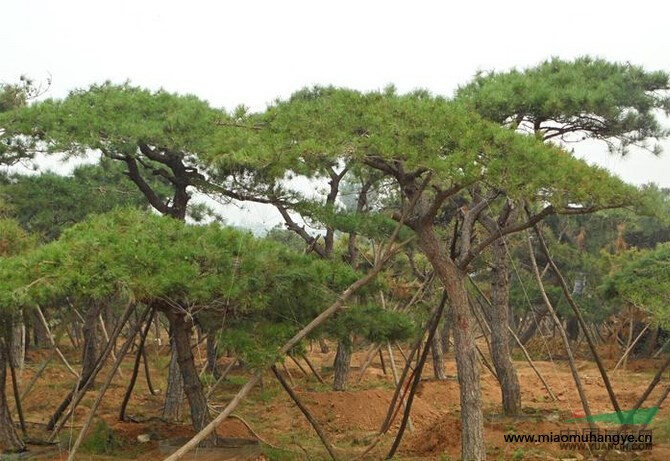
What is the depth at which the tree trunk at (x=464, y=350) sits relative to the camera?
332 inches

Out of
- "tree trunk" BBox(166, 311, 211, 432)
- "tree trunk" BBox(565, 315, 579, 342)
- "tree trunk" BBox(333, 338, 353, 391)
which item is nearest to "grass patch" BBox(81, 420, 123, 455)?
"tree trunk" BBox(166, 311, 211, 432)

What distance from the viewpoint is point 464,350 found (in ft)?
28.8

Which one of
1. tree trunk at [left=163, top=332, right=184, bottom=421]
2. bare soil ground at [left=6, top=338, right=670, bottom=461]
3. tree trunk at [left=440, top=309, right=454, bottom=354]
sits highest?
tree trunk at [left=440, top=309, right=454, bottom=354]

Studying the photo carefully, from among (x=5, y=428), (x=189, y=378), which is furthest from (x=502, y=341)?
(x=5, y=428)

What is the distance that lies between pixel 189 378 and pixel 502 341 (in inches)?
208

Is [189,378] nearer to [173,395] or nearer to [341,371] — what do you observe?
[173,395]

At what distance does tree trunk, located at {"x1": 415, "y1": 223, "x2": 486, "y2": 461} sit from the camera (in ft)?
27.7

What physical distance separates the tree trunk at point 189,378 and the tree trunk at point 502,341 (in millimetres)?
5061

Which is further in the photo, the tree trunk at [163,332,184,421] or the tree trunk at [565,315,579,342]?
the tree trunk at [565,315,579,342]

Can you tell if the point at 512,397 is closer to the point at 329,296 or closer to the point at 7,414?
the point at 329,296

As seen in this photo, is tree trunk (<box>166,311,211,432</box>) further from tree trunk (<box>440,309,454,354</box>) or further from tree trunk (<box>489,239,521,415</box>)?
tree trunk (<box>440,309,454,354</box>)

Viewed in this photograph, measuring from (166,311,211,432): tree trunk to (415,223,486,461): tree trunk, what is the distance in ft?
9.70

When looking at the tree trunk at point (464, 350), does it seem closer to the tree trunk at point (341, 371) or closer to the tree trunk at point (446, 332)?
the tree trunk at point (341, 371)

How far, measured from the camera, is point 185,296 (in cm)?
768
